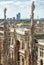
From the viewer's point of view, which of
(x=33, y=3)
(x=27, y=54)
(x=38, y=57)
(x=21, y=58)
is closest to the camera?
(x=33, y=3)

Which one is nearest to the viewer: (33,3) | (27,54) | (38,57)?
(33,3)

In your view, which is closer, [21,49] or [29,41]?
[29,41]

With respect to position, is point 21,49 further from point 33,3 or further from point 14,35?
point 33,3

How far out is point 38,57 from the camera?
20.2 meters

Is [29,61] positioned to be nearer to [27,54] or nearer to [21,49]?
[27,54]

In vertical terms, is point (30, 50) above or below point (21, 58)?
above

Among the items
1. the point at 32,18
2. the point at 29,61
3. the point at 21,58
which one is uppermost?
the point at 32,18

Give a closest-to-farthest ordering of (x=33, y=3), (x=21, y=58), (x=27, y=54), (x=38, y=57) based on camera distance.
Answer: (x=33, y=3)
(x=27, y=54)
(x=38, y=57)
(x=21, y=58)

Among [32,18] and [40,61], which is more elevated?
[32,18]

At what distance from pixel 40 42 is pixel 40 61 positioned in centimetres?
148

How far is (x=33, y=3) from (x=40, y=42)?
3.82m

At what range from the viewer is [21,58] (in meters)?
23.8

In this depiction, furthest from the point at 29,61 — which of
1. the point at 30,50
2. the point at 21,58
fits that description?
the point at 21,58

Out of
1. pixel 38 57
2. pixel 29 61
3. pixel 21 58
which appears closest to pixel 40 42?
pixel 38 57
